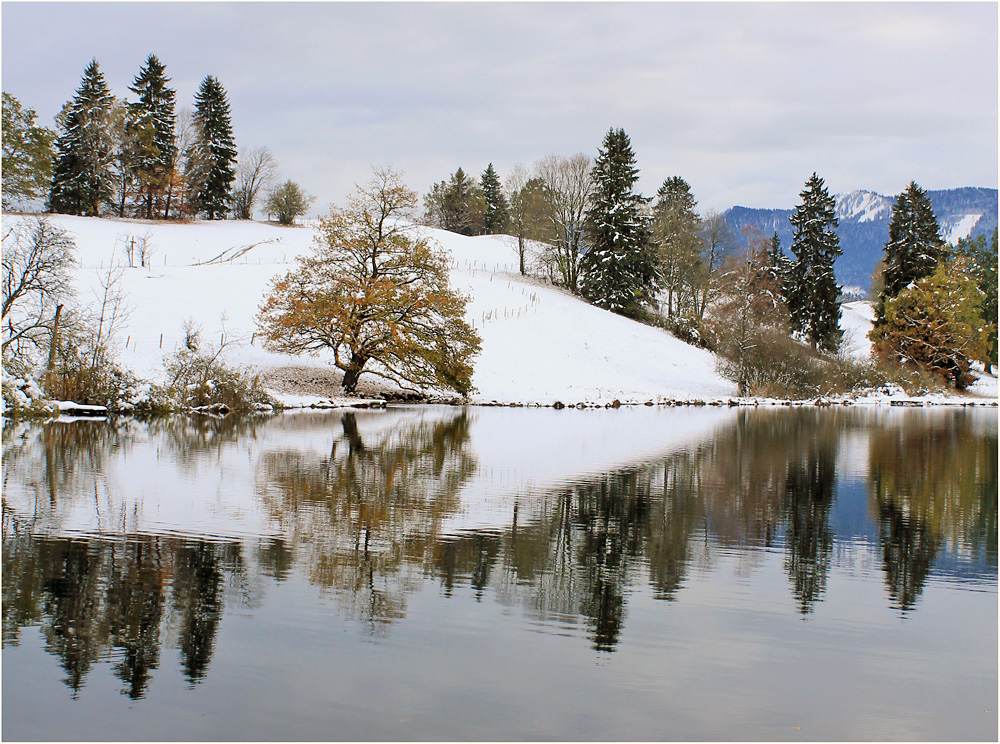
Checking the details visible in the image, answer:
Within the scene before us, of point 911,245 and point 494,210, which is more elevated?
point 494,210

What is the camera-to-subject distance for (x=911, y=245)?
63906mm

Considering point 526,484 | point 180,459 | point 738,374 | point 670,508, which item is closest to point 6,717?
point 670,508

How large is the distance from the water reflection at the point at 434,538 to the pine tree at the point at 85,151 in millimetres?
61805

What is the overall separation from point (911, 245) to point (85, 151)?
63721mm

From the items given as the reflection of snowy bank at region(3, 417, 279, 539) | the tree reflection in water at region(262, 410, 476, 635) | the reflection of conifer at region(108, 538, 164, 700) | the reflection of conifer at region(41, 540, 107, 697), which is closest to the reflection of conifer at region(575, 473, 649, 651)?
the tree reflection in water at region(262, 410, 476, 635)

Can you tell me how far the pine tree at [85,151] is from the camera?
7475 centimetres

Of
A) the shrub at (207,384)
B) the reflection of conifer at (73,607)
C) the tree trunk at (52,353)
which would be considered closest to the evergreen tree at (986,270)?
the shrub at (207,384)

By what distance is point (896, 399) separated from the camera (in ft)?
178

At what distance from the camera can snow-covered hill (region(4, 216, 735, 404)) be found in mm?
42688

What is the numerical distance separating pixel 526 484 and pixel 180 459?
6.82m

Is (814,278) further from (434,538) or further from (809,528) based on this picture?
(434,538)

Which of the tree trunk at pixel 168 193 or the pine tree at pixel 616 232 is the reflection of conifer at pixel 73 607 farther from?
the tree trunk at pixel 168 193

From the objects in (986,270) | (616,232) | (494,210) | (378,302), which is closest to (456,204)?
(494,210)

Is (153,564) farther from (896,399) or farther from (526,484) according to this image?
(896,399)
